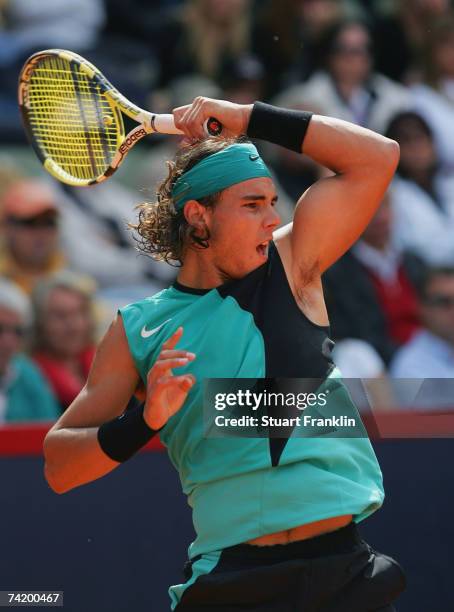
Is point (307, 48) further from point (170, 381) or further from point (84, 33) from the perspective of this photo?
point (170, 381)

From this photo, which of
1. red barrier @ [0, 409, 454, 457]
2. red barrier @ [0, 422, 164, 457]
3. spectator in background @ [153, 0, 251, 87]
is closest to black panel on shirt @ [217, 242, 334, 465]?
red barrier @ [0, 409, 454, 457]

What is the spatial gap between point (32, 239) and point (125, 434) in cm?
368

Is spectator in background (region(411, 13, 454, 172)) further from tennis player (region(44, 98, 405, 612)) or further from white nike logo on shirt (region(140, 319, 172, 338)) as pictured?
white nike logo on shirt (region(140, 319, 172, 338))

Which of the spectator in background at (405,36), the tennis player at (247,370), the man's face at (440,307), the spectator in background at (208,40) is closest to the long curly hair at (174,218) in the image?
the tennis player at (247,370)

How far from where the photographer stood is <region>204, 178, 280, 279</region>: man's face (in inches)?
116

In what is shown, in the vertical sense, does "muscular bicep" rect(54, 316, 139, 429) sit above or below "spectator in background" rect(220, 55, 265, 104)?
above

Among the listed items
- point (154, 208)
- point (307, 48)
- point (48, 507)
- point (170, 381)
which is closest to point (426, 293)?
point (307, 48)

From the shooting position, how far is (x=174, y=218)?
3.14 m

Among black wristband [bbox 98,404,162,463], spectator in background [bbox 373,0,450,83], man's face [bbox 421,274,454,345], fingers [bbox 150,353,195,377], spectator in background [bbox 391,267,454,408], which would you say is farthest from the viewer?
spectator in background [bbox 373,0,450,83]

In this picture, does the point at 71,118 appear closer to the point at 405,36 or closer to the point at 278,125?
the point at 278,125

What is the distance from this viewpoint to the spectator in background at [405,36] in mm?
Result: 7504

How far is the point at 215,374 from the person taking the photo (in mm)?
2875

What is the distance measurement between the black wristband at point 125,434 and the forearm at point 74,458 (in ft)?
0.08

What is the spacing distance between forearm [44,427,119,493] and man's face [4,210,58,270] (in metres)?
3.43
